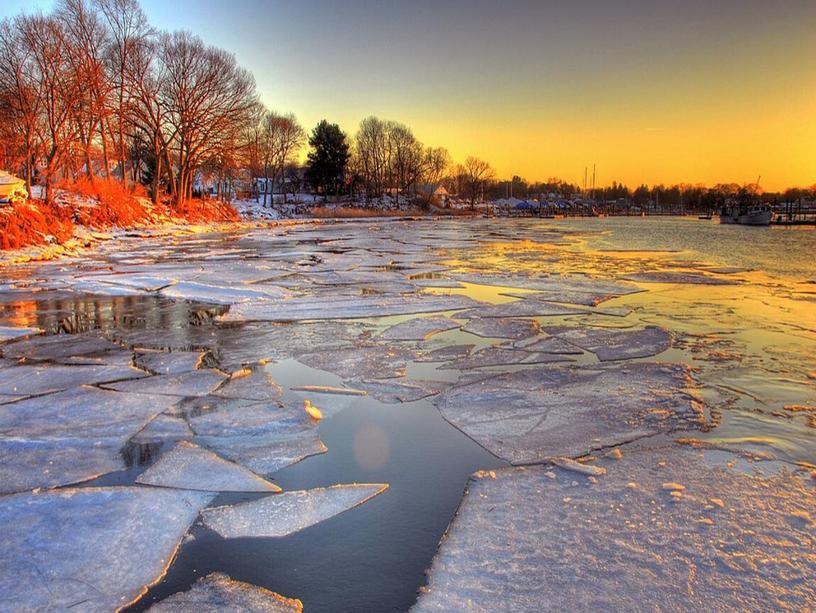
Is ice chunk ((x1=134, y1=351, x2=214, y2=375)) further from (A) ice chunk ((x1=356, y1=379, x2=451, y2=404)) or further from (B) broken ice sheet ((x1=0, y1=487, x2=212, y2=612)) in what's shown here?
(B) broken ice sheet ((x1=0, y1=487, x2=212, y2=612))

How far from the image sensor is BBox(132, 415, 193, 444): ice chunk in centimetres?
376

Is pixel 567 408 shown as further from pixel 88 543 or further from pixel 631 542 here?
pixel 88 543

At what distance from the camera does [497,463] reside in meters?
3.43

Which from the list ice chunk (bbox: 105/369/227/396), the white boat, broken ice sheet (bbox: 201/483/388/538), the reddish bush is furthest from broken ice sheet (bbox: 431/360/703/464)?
the white boat

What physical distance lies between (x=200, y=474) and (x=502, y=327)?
4.66m

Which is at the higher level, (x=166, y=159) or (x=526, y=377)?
(x=166, y=159)

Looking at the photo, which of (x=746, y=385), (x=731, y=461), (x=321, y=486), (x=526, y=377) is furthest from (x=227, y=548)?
(x=746, y=385)

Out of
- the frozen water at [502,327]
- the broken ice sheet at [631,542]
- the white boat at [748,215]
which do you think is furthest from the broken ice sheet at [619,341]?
the white boat at [748,215]

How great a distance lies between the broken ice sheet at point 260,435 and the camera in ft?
11.4

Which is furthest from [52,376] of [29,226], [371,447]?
[29,226]

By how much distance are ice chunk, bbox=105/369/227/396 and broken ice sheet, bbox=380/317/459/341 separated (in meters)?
2.29

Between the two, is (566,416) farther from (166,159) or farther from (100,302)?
(166,159)

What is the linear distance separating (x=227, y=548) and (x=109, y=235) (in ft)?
81.1

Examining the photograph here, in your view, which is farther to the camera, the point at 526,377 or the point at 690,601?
the point at 526,377
